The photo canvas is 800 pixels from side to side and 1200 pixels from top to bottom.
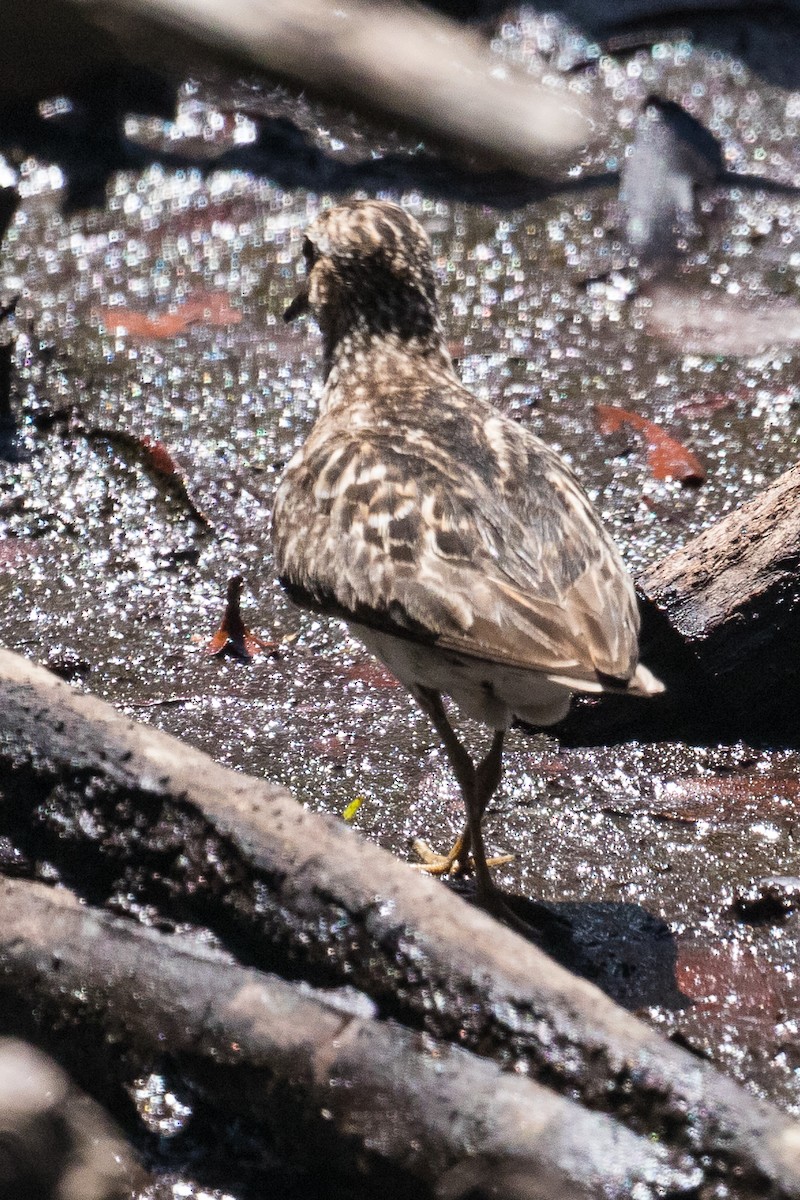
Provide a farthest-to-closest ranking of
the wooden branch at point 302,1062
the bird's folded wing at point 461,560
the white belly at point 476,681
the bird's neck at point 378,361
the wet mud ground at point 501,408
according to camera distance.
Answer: the bird's neck at point 378,361 → the wet mud ground at point 501,408 → the white belly at point 476,681 → the bird's folded wing at point 461,560 → the wooden branch at point 302,1062

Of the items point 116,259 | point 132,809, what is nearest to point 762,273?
point 116,259

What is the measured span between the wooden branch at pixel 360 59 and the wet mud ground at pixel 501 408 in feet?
1.96

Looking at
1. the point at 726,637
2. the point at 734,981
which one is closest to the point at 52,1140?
the point at 734,981

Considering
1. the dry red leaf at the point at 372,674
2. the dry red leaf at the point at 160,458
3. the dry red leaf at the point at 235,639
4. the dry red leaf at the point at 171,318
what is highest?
the dry red leaf at the point at 171,318

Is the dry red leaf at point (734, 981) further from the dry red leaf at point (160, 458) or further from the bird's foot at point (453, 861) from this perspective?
the dry red leaf at point (160, 458)

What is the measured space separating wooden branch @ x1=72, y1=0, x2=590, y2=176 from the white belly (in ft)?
14.1

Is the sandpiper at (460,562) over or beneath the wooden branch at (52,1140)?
over

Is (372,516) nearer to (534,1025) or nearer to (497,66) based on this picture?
(534,1025)

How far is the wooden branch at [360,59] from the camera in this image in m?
7.30

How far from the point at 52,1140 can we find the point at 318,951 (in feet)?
2.12

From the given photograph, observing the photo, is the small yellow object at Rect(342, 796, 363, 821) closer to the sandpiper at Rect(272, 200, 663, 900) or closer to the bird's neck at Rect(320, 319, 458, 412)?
the sandpiper at Rect(272, 200, 663, 900)

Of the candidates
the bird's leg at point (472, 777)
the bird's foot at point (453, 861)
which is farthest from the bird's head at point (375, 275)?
the bird's foot at point (453, 861)

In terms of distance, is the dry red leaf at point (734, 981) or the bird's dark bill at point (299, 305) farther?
the bird's dark bill at point (299, 305)

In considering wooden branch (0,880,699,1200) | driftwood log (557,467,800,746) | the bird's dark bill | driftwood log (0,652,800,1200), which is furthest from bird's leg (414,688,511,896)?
the bird's dark bill
